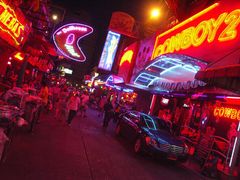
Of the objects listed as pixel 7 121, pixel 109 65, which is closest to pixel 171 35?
pixel 7 121

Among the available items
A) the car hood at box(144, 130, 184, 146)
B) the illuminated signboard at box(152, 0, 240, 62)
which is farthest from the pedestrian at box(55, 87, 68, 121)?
the car hood at box(144, 130, 184, 146)

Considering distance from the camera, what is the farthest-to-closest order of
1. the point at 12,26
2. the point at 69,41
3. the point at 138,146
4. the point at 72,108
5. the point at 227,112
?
the point at 72,108
the point at 69,41
the point at 227,112
the point at 138,146
the point at 12,26

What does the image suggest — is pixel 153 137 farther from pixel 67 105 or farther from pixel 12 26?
pixel 12 26

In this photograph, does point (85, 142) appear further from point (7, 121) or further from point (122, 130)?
point (7, 121)

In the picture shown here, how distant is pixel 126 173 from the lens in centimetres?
796

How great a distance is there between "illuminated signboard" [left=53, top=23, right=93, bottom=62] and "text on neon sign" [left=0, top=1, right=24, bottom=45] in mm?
2862

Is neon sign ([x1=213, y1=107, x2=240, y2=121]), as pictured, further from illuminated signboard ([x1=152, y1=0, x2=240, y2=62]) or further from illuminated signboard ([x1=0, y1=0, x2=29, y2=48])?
illuminated signboard ([x1=0, y1=0, x2=29, y2=48])

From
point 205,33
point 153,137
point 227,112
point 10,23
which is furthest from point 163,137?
point 10,23

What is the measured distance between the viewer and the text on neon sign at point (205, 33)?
11227mm

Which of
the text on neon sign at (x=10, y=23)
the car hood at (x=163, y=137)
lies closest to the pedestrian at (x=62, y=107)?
the text on neon sign at (x=10, y=23)

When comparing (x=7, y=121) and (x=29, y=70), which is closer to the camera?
(x=7, y=121)

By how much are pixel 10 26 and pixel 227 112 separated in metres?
9.79

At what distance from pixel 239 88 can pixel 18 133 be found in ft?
26.6

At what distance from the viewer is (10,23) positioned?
9.98 metres
